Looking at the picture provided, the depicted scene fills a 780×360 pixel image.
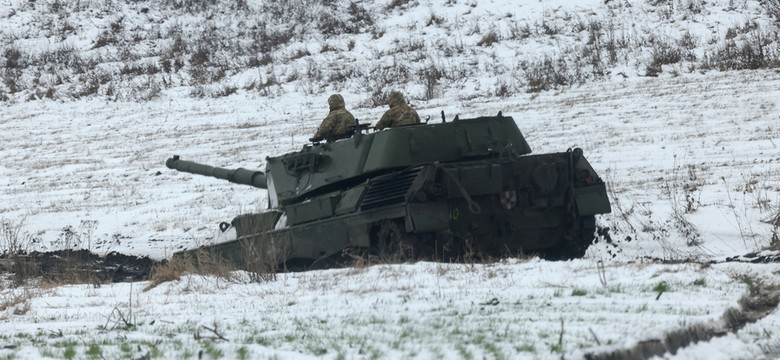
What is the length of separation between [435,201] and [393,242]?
0.64 m

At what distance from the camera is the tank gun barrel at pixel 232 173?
14250 millimetres

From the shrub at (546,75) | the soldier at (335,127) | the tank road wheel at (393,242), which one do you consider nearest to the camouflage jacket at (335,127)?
the soldier at (335,127)

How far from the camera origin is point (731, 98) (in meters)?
19.1

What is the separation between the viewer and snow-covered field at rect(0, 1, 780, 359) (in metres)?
5.90

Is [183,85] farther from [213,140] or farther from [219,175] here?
[219,175]

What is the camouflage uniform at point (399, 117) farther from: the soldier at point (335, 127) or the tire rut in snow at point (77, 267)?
the tire rut in snow at point (77, 267)

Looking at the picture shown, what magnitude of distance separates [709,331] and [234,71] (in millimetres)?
22720

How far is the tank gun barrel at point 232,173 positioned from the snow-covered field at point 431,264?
3.65 ft

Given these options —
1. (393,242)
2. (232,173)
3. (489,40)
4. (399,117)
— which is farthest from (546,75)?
(393,242)

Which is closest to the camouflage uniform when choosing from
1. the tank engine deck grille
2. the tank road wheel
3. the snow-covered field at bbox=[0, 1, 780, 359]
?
the tank engine deck grille

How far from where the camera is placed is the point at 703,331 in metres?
5.56

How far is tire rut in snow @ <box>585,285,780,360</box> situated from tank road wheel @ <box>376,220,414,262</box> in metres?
4.28

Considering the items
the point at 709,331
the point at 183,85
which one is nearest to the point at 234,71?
the point at 183,85

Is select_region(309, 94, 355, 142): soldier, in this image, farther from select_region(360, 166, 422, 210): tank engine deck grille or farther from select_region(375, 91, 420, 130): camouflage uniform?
select_region(360, 166, 422, 210): tank engine deck grille
